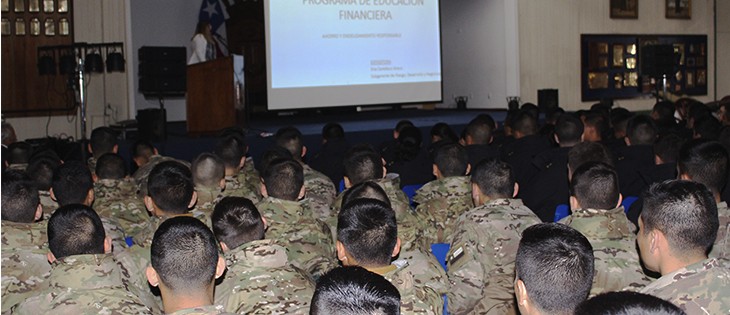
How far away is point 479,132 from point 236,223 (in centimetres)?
406

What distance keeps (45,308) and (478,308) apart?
175 centimetres

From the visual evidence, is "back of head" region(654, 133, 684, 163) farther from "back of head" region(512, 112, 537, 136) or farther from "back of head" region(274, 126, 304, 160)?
"back of head" region(274, 126, 304, 160)

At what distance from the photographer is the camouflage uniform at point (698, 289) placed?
7.32 ft

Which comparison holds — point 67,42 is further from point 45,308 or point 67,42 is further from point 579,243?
point 579,243

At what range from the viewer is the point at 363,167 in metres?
4.81

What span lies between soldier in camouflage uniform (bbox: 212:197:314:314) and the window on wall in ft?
28.9

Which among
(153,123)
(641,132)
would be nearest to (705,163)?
(641,132)

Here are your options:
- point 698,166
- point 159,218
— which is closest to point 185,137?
point 159,218

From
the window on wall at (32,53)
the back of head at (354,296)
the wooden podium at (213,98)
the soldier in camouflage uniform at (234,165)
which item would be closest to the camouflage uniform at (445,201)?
the soldier in camouflage uniform at (234,165)

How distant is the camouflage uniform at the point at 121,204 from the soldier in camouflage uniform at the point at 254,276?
1683 millimetres

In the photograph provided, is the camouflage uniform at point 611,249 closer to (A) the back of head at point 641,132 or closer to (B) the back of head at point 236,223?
(B) the back of head at point 236,223

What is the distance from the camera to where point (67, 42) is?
1122 cm

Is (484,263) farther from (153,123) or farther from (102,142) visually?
(153,123)

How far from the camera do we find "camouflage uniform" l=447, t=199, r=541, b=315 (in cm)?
354
